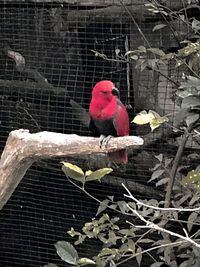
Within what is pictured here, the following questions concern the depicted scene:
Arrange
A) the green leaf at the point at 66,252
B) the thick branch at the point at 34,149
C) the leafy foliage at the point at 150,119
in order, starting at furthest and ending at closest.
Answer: the thick branch at the point at 34,149, the green leaf at the point at 66,252, the leafy foliage at the point at 150,119

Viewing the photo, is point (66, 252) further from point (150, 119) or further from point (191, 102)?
point (191, 102)

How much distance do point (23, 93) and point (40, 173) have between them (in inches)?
16.5

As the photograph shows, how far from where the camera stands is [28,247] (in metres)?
2.60

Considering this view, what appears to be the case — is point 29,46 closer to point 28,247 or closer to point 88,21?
point 88,21

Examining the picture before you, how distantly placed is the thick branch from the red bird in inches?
17.3

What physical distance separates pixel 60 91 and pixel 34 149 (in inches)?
37.8

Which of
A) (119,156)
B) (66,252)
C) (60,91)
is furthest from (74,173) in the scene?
(60,91)

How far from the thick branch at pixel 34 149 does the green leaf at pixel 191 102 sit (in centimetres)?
42

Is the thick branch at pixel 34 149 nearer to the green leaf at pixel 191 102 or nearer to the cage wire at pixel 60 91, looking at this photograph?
the green leaf at pixel 191 102

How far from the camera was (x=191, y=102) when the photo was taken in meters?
0.91

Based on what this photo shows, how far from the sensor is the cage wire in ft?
7.52

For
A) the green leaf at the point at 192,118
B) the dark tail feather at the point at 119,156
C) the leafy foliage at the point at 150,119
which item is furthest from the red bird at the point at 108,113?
the green leaf at the point at 192,118

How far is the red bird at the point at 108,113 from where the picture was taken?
1.88 metres

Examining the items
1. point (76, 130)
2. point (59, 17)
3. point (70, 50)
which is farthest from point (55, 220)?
point (59, 17)
